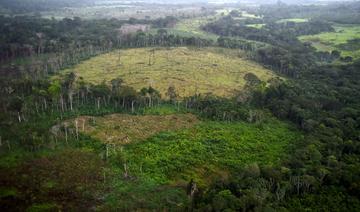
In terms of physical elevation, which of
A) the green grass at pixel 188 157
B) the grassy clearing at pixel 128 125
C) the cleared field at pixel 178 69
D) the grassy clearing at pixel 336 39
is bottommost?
the green grass at pixel 188 157

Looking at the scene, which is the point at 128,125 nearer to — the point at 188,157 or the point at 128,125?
the point at 128,125

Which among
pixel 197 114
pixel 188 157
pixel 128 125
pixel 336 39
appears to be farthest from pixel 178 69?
pixel 336 39

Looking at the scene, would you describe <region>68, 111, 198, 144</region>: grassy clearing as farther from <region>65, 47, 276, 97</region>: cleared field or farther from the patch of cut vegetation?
<region>65, 47, 276, 97</region>: cleared field

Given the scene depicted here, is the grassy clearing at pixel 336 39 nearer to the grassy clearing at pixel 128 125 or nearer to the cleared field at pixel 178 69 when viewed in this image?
the cleared field at pixel 178 69

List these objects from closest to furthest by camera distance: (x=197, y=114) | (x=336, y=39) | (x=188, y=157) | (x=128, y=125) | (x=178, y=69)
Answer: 1. (x=188, y=157)
2. (x=128, y=125)
3. (x=197, y=114)
4. (x=178, y=69)
5. (x=336, y=39)

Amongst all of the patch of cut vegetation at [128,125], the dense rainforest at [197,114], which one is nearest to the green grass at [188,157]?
the dense rainforest at [197,114]

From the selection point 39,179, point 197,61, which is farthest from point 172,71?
point 39,179
